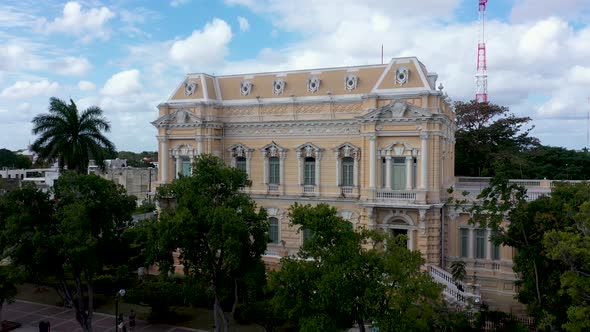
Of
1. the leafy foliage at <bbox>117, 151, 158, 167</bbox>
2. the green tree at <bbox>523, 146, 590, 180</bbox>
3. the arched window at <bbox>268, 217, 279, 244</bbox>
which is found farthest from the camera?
the leafy foliage at <bbox>117, 151, 158, 167</bbox>

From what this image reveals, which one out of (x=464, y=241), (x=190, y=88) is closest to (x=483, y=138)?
(x=464, y=241)

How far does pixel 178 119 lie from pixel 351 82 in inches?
474

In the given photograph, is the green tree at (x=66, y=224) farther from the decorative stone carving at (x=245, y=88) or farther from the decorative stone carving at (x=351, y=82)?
the decorative stone carving at (x=351, y=82)

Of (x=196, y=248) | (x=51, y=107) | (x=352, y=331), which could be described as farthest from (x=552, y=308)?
(x=51, y=107)

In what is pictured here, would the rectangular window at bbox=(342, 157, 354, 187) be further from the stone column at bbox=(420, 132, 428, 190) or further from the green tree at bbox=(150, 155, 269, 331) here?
the green tree at bbox=(150, 155, 269, 331)

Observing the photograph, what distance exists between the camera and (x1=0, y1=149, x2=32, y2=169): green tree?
88812 millimetres

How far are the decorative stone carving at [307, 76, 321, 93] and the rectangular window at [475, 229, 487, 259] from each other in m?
12.8

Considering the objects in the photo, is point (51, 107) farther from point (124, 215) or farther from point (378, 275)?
point (378, 275)

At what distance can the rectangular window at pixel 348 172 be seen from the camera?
29031mm

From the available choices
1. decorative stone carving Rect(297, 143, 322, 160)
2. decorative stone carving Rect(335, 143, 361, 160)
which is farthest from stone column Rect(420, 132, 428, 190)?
decorative stone carving Rect(297, 143, 322, 160)

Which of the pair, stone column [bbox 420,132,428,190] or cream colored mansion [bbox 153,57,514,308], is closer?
stone column [bbox 420,132,428,190]

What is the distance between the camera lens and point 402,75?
2706 cm

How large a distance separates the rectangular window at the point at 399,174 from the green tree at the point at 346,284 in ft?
35.9

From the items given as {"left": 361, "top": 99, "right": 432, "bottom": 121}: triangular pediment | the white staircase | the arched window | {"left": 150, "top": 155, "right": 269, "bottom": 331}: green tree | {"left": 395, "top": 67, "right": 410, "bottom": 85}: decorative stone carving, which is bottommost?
the white staircase
